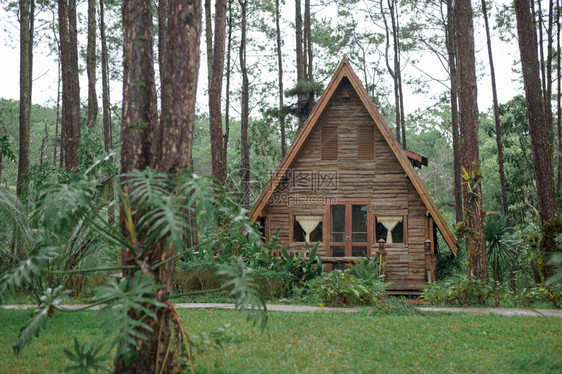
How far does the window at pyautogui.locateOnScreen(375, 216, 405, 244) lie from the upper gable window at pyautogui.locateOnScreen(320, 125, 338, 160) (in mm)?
2457

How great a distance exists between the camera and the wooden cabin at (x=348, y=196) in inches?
659

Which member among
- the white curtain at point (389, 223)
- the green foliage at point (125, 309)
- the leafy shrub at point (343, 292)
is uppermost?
the white curtain at point (389, 223)

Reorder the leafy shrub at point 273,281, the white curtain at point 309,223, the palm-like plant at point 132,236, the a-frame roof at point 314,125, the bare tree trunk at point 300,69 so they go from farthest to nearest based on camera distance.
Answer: the bare tree trunk at point 300,69, the white curtain at point 309,223, the a-frame roof at point 314,125, the leafy shrub at point 273,281, the palm-like plant at point 132,236

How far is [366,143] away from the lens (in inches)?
680

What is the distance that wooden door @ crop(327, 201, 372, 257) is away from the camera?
1695 cm

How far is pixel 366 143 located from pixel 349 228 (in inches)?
108

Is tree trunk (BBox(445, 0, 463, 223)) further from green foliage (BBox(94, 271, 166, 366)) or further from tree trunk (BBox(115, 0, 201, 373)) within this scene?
green foliage (BBox(94, 271, 166, 366))

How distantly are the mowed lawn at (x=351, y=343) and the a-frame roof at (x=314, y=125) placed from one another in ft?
21.8

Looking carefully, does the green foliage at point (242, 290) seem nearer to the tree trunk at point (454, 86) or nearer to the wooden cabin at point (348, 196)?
the wooden cabin at point (348, 196)

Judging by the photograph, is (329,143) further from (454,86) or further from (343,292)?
(454,86)

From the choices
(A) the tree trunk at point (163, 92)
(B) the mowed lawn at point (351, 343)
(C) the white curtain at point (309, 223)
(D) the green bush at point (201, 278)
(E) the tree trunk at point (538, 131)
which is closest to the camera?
(A) the tree trunk at point (163, 92)

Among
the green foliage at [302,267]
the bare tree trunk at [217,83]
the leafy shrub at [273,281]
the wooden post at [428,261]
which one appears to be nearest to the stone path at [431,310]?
the leafy shrub at [273,281]

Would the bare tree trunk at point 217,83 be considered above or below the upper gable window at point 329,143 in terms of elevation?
above

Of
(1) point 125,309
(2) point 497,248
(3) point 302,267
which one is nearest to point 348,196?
(3) point 302,267
